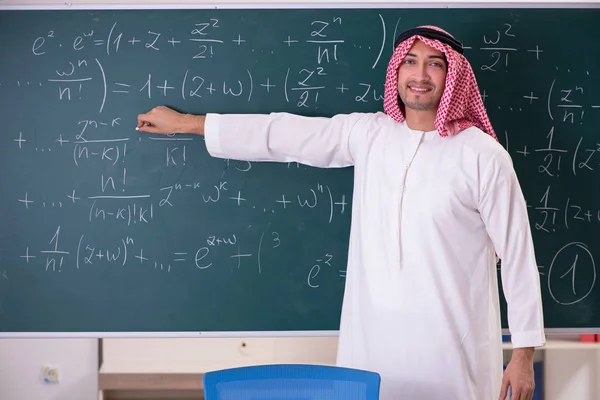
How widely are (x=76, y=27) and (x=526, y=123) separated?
6.11 feet

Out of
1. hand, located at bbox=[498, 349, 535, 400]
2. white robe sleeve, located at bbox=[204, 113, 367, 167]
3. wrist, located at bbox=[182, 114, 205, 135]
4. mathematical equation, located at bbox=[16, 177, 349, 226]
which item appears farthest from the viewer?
mathematical equation, located at bbox=[16, 177, 349, 226]

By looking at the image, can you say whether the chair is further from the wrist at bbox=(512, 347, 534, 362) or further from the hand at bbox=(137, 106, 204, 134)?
the hand at bbox=(137, 106, 204, 134)

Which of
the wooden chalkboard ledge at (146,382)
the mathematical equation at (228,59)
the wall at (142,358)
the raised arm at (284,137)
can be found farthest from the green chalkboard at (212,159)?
the wooden chalkboard ledge at (146,382)

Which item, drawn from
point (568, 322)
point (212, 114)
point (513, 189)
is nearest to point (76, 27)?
point (212, 114)

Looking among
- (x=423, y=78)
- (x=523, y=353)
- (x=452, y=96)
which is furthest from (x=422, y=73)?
(x=523, y=353)

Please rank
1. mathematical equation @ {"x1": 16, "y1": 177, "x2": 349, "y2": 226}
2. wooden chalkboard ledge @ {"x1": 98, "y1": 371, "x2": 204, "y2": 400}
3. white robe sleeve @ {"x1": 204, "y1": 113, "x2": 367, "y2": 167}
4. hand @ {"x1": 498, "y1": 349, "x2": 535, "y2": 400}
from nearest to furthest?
hand @ {"x1": 498, "y1": 349, "x2": 535, "y2": 400}
white robe sleeve @ {"x1": 204, "y1": 113, "x2": 367, "y2": 167}
mathematical equation @ {"x1": 16, "y1": 177, "x2": 349, "y2": 226}
wooden chalkboard ledge @ {"x1": 98, "y1": 371, "x2": 204, "y2": 400}

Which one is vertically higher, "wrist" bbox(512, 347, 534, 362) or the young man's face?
the young man's face

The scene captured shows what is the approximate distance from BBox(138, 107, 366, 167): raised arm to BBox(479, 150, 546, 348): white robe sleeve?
52cm

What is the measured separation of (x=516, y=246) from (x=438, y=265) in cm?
27

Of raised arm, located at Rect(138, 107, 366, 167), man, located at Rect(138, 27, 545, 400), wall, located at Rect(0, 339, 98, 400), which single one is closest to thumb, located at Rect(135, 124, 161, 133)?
raised arm, located at Rect(138, 107, 366, 167)

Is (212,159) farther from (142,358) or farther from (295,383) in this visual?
(142,358)

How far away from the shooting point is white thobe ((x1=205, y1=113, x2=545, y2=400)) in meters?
2.43

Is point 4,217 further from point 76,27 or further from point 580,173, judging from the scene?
point 580,173

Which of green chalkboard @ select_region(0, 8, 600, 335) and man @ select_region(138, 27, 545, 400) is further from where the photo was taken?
green chalkboard @ select_region(0, 8, 600, 335)
